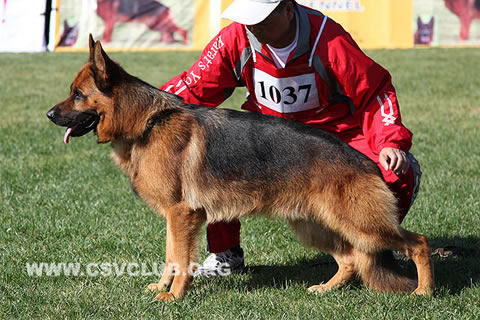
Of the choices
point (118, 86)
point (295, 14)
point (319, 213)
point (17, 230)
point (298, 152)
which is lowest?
point (17, 230)

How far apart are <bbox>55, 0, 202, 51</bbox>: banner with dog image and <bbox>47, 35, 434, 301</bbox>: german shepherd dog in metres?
15.1

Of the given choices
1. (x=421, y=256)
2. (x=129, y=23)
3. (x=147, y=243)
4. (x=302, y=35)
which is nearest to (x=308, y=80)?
(x=302, y=35)

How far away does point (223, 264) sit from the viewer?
3975 mm

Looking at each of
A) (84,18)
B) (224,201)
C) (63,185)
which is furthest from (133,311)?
(84,18)

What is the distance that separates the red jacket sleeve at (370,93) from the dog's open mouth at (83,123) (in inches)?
55.9

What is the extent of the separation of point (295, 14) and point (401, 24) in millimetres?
15495

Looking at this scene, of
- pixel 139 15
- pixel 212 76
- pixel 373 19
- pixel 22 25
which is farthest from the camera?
pixel 139 15

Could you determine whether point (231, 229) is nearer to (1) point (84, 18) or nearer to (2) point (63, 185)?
(2) point (63, 185)

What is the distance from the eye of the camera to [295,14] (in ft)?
11.5

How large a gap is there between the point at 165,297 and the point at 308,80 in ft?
5.08

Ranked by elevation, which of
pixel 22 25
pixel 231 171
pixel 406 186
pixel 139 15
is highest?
pixel 139 15

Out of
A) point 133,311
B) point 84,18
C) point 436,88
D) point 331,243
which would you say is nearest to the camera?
point 133,311

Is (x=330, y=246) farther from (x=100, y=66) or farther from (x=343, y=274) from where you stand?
(x=100, y=66)

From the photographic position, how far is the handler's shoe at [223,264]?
13.0ft
